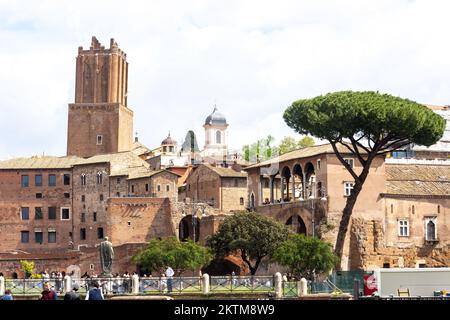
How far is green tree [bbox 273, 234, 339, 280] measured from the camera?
199ft

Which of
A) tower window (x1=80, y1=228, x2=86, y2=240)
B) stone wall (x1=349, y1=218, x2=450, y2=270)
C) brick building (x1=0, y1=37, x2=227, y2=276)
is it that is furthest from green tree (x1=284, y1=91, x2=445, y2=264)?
tower window (x1=80, y1=228, x2=86, y2=240)

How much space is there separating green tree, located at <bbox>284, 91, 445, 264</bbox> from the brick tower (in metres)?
44.8

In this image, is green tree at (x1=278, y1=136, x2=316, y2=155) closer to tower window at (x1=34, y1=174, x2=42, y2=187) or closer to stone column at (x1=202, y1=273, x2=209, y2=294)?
tower window at (x1=34, y1=174, x2=42, y2=187)

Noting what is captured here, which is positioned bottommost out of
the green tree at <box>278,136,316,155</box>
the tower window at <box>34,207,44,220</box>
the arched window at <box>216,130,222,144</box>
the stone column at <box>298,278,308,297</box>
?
the stone column at <box>298,278,308,297</box>

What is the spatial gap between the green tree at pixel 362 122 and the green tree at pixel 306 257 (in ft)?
13.2

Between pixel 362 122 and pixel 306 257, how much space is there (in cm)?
904

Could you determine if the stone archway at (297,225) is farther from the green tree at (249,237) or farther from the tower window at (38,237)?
the tower window at (38,237)

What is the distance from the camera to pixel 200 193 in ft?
303

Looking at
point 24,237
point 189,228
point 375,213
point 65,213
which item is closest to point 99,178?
point 65,213

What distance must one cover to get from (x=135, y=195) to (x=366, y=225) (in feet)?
83.1

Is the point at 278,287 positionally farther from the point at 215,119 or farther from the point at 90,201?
the point at 215,119

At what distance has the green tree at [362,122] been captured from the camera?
2493 inches

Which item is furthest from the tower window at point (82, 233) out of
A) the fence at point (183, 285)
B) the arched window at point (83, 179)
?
the fence at point (183, 285)
